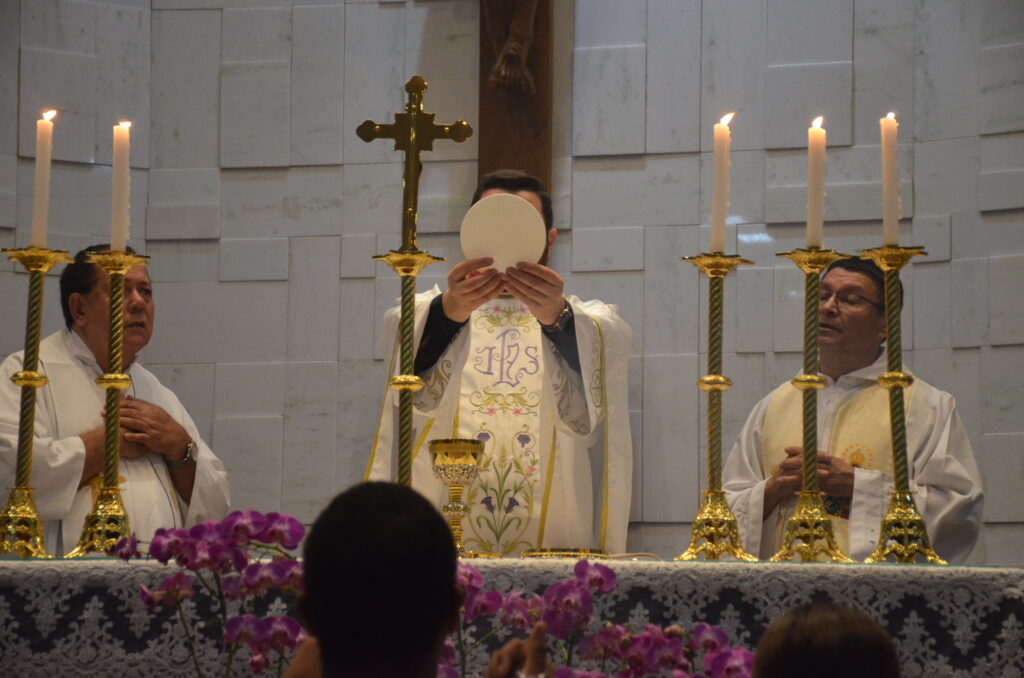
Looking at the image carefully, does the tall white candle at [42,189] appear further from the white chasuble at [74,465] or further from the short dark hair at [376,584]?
the short dark hair at [376,584]

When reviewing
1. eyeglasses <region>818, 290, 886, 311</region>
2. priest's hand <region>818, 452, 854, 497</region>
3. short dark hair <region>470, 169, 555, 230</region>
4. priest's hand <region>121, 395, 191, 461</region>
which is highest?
short dark hair <region>470, 169, 555, 230</region>

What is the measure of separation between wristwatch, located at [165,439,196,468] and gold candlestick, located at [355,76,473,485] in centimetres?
139

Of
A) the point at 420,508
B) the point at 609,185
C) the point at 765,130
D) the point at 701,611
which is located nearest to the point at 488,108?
the point at 609,185

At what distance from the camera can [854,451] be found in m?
5.11

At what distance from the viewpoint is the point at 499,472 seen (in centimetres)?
525

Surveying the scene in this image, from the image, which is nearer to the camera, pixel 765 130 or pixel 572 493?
pixel 572 493

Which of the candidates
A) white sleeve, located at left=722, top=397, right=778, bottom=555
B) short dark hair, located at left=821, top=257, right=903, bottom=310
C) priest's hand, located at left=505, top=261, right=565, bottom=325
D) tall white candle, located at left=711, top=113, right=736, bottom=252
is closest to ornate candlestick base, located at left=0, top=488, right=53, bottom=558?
priest's hand, located at left=505, top=261, right=565, bottom=325

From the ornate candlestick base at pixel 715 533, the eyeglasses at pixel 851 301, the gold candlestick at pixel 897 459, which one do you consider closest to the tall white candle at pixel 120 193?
the ornate candlestick base at pixel 715 533

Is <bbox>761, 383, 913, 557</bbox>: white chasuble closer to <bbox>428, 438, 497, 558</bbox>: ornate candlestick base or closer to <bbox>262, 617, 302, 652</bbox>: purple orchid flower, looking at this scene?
<bbox>428, 438, 497, 558</bbox>: ornate candlestick base

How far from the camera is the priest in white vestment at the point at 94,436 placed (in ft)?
14.8

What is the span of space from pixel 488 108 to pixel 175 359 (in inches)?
70.9

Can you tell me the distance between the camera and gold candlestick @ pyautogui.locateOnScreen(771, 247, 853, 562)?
339cm

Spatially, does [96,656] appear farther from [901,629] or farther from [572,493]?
[572,493]

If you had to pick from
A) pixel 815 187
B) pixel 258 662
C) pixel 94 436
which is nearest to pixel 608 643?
pixel 258 662
